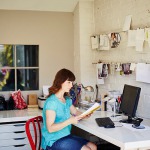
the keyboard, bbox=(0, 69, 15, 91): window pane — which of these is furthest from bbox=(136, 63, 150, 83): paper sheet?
bbox=(0, 69, 15, 91): window pane

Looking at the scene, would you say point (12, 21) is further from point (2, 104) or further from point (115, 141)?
point (115, 141)

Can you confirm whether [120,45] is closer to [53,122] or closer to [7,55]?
[53,122]

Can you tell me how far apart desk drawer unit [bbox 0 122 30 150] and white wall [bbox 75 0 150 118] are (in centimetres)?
116

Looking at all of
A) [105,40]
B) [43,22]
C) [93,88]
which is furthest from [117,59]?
[43,22]

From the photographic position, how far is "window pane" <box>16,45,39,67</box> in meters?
4.16

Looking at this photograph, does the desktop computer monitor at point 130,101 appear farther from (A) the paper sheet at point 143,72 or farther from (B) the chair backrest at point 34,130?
(B) the chair backrest at point 34,130

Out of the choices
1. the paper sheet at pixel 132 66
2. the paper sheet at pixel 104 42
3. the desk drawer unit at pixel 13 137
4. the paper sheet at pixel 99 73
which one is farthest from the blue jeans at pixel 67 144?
the paper sheet at pixel 104 42

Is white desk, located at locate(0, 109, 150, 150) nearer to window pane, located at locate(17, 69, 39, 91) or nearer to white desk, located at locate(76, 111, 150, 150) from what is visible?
white desk, located at locate(76, 111, 150, 150)

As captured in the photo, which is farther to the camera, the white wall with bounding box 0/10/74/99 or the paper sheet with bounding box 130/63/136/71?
the white wall with bounding box 0/10/74/99

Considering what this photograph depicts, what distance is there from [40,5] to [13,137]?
1862mm

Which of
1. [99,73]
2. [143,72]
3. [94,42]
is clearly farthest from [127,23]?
[99,73]

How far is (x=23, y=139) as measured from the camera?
11.5 ft

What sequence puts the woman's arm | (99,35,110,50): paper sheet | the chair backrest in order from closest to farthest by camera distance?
the woman's arm
the chair backrest
(99,35,110,50): paper sheet

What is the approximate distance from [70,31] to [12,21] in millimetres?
855
